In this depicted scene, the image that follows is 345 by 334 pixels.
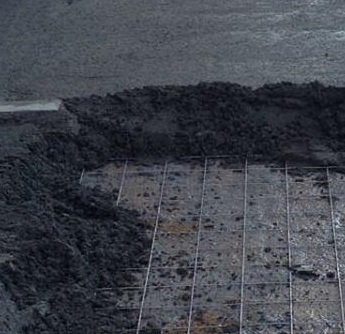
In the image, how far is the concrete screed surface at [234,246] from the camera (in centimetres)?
610

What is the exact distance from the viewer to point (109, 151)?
7.79 m

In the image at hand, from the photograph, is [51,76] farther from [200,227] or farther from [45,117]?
[200,227]

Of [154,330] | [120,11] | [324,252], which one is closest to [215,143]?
[324,252]

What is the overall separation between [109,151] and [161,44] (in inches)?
75.1

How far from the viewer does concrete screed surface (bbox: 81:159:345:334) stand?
6.10 meters

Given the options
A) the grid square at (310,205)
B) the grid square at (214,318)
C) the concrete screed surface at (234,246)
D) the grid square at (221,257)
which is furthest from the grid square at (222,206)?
the grid square at (214,318)

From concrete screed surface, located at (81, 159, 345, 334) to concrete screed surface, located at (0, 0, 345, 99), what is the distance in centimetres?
121

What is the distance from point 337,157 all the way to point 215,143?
81cm

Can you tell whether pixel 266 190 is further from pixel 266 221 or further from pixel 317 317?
pixel 317 317

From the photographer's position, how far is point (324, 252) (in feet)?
21.6

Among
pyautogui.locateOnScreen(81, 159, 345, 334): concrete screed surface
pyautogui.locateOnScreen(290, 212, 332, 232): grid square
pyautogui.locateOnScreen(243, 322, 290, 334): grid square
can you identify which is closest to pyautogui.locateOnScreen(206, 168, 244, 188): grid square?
pyautogui.locateOnScreen(81, 159, 345, 334): concrete screed surface

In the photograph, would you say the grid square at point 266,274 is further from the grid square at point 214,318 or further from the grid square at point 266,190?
the grid square at point 266,190

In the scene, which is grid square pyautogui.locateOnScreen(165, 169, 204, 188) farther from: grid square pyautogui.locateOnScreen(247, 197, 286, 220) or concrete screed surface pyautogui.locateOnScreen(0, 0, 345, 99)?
concrete screed surface pyautogui.locateOnScreen(0, 0, 345, 99)

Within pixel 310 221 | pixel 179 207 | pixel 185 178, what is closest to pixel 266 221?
pixel 310 221
